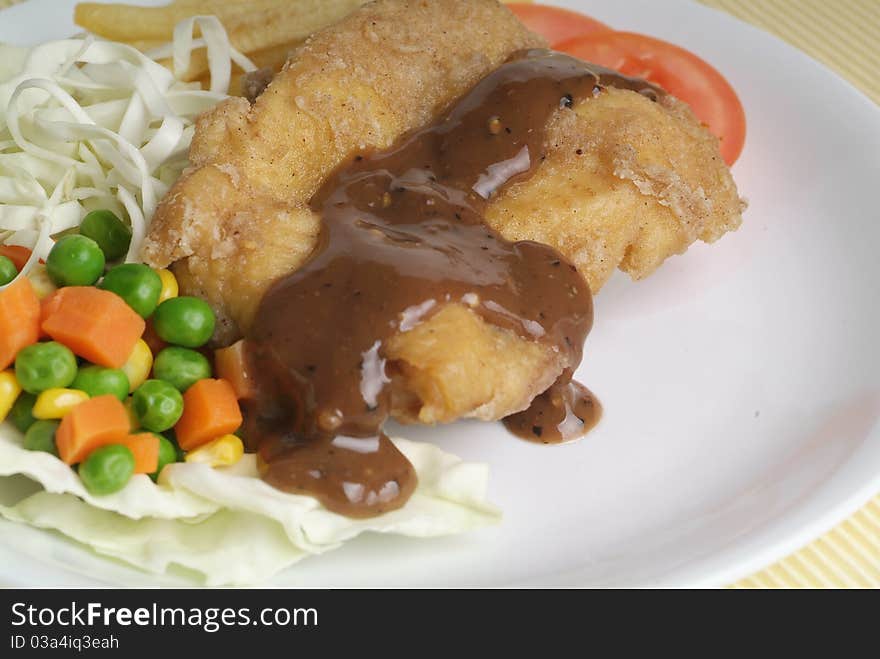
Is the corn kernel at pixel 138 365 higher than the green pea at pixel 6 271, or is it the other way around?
the corn kernel at pixel 138 365

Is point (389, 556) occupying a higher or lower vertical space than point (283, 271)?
lower

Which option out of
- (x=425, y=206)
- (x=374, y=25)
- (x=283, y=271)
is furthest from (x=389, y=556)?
(x=374, y=25)

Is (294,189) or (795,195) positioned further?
(795,195)

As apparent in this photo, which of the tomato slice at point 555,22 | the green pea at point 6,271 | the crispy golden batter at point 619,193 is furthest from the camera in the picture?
the tomato slice at point 555,22

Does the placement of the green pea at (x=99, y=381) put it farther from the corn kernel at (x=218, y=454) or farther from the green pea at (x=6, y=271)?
the green pea at (x=6, y=271)

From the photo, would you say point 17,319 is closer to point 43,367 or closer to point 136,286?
point 43,367

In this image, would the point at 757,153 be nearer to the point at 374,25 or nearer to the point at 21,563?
the point at 374,25

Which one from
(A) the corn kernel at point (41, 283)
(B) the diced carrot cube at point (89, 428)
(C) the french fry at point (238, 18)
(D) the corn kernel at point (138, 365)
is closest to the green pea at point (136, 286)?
(D) the corn kernel at point (138, 365)
